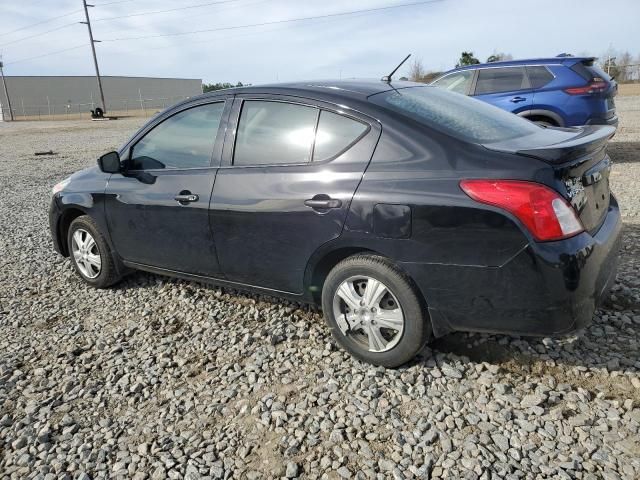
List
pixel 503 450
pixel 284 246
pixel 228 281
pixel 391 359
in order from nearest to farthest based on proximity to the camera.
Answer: pixel 503 450 < pixel 391 359 < pixel 284 246 < pixel 228 281

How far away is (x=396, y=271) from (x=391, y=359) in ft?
1.79

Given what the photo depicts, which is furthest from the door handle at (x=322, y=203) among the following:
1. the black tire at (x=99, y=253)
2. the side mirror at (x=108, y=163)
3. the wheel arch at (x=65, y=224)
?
the wheel arch at (x=65, y=224)

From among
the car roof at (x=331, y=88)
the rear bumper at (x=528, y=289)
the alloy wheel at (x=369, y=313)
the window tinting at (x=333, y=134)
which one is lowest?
the alloy wheel at (x=369, y=313)

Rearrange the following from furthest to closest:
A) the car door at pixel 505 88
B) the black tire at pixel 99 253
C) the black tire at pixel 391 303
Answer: the car door at pixel 505 88
the black tire at pixel 99 253
the black tire at pixel 391 303

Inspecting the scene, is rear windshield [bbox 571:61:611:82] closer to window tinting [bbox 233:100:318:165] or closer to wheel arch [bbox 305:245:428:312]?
window tinting [bbox 233:100:318:165]

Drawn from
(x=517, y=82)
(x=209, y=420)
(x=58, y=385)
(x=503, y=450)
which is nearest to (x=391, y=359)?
(x=503, y=450)

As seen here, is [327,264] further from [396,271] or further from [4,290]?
[4,290]

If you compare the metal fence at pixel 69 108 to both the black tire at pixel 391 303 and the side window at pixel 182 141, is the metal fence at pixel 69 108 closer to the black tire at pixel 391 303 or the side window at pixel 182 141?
the side window at pixel 182 141

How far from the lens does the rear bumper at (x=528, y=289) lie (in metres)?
2.38

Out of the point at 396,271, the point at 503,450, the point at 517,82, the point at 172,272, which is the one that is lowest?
the point at 503,450

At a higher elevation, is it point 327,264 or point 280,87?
point 280,87

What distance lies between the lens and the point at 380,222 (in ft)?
8.90

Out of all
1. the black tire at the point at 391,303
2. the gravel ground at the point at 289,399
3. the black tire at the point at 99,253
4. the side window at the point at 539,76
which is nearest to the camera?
the gravel ground at the point at 289,399

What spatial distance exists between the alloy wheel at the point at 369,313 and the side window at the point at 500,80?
22.5 ft
